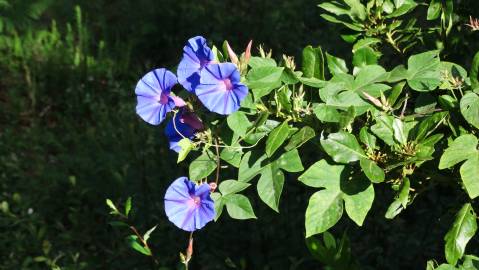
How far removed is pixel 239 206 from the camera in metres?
1.42

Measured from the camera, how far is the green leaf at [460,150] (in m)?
1.31

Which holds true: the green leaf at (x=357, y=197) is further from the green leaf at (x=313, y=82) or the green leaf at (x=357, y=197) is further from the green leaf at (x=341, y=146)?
the green leaf at (x=313, y=82)

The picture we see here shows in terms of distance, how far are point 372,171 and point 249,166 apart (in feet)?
0.85

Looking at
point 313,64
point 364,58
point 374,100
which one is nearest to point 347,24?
point 364,58

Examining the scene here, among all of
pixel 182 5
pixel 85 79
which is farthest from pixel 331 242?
pixel 182 5

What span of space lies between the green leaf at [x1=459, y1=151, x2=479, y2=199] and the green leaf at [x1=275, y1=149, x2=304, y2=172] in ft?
1.02

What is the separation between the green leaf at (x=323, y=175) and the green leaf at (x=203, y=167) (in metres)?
0.21

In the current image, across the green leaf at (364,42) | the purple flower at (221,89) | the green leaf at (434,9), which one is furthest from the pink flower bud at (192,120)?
the green leaf at (434,9)

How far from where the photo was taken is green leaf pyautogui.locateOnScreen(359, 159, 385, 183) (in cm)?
132

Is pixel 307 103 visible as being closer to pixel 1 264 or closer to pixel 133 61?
pixel 1 264

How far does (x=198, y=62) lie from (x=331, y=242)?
73 cm

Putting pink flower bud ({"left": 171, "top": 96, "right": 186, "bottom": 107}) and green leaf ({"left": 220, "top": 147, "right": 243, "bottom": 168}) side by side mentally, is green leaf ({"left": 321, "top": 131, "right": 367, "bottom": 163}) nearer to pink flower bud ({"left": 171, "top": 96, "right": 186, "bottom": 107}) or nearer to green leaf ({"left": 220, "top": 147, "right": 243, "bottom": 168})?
green leaf ({"left": 220, "top": 147, "right": 243, "bottom": 168})

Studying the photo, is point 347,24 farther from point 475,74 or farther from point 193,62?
point 193,62

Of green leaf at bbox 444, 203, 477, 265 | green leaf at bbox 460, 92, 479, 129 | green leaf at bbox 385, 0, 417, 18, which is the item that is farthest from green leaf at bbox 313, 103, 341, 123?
green leaf at bbox 385, 0, 417, 18
